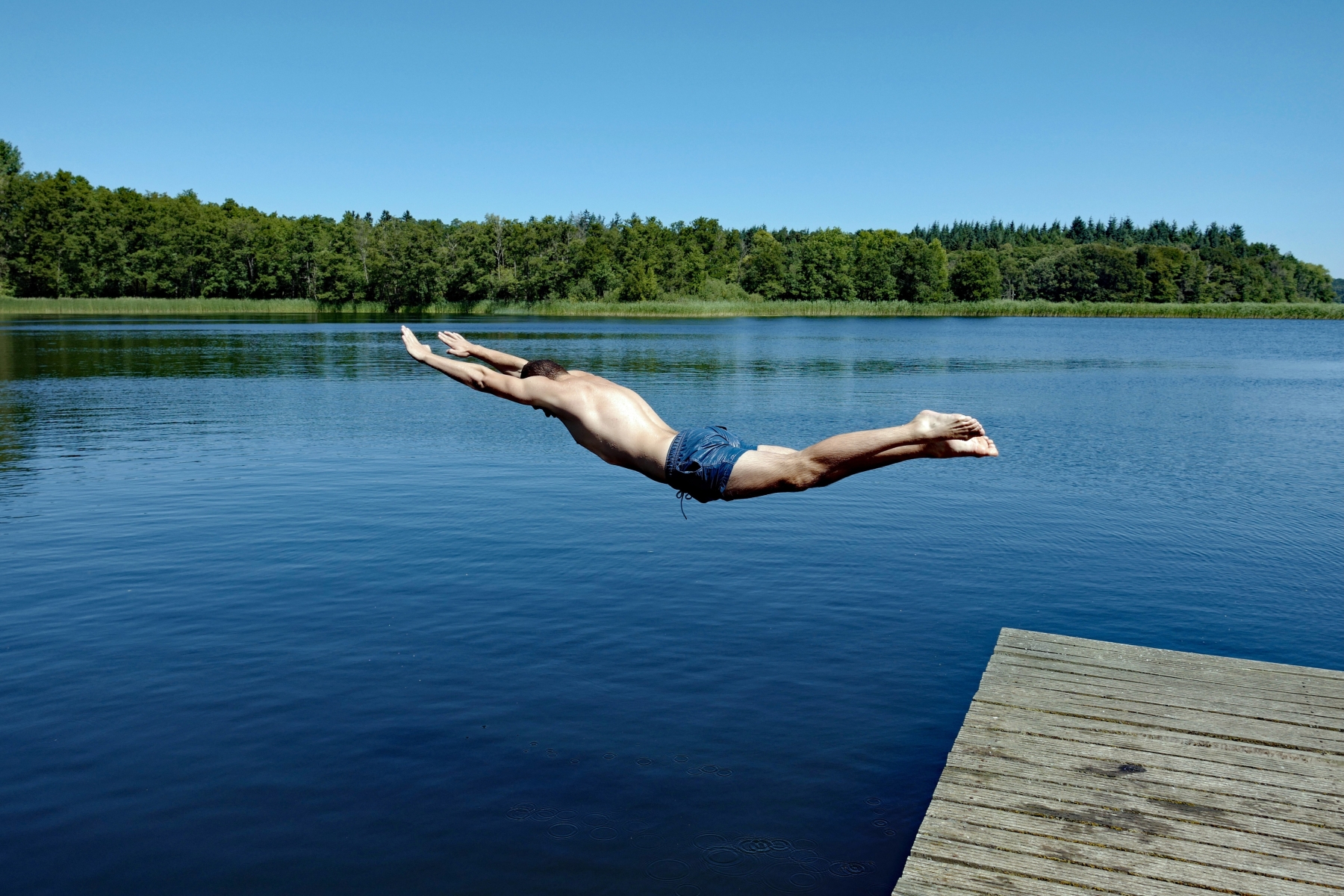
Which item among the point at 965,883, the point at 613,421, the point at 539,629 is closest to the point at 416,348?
the point at 613,421

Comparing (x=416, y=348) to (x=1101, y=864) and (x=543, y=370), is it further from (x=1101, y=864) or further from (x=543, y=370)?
(x=1101, y=864)

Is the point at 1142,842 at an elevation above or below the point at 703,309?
below

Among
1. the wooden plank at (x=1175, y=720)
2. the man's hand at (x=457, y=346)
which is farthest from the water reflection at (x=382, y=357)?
the wooden plank at (x=1175, y=720)

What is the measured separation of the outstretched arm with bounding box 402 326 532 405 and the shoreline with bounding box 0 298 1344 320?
112m

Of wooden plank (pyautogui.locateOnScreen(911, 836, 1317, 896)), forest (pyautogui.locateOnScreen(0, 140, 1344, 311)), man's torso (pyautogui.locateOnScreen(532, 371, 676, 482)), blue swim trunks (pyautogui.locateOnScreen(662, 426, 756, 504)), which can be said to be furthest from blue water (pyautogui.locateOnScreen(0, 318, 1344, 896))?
forest (pyautogui.locateOnScreen(0, 140, 1344, 311))

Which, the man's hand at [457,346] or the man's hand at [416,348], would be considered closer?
the man's hand at [416,348]

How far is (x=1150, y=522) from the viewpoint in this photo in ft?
58.5

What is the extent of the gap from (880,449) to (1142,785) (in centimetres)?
322

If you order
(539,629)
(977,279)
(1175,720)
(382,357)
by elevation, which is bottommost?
(539,629)

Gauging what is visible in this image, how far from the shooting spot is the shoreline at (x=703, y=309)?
118688mm

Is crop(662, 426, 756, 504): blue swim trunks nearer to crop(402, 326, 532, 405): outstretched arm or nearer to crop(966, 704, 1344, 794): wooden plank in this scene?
crop(402, 326, 532, 405): outstretched arm

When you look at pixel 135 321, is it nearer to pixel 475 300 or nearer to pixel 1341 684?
pixel 475 300

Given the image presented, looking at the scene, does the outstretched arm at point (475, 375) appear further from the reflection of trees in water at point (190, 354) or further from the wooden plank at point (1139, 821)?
the reflection of trees in water at point (190, 354)

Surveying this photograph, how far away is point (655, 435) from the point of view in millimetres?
6738
